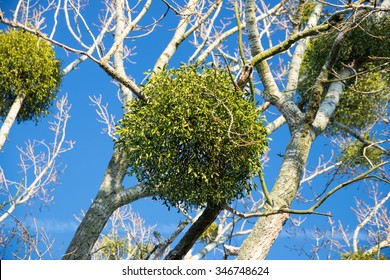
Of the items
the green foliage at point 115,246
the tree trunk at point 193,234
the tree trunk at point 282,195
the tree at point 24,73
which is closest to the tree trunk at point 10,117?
the tree at point 24,73

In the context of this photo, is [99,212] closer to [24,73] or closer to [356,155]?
[24,73]

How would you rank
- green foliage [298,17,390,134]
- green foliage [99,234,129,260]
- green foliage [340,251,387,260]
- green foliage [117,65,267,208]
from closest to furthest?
1. green foliage [117,65,267,208]
2. green foliage [298,17,390,134]
3. green foliage [340,251,387,260]
4. green foliage [99,234,129,260]

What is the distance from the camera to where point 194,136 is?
372 cm

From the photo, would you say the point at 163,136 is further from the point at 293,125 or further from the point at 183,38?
the point at 183,38

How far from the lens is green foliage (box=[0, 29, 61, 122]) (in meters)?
6.81

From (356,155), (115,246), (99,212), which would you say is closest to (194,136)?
(99,212)

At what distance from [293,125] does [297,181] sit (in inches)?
23.5

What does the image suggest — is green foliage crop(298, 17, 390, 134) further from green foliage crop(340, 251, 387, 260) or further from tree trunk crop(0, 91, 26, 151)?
tree trunk crop(0, 91, 26, 151)

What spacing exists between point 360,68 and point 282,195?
2.95 metres

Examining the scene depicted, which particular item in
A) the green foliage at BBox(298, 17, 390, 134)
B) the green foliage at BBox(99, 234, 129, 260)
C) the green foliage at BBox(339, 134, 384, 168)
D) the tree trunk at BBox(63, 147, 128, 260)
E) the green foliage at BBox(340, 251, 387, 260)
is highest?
the green foliage at BBox(339, 134, 384, 168)

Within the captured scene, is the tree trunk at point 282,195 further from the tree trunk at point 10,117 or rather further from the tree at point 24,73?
the tree at point 24,73

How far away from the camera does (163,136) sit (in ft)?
12.5

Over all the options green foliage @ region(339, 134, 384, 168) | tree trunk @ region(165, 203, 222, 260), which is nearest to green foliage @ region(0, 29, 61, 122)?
tree trunk @ region(165, 203, 222, 260)

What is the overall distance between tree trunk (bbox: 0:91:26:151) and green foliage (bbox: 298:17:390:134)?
3.70m
